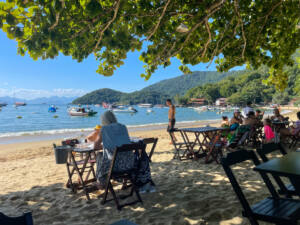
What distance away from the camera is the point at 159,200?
12.3ft

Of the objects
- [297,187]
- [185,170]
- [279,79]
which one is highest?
[279,79]

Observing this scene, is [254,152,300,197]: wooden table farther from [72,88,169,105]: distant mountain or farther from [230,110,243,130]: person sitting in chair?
[72,88,169,105]: distant mountain

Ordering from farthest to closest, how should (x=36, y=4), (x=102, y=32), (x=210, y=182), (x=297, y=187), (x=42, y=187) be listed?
(x=42, y=187), (x=210, y=182), (x=102, y=32), (x=36, y=4), (x=297, y=187)

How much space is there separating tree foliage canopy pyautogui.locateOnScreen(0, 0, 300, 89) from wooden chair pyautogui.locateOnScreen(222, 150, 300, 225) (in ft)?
6.61

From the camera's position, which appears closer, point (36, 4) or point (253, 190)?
point (36, 4)

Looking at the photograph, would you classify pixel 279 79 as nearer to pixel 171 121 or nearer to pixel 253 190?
pixel 171 121

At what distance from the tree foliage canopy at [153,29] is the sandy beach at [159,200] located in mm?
2268

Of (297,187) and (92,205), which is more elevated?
(297,187)

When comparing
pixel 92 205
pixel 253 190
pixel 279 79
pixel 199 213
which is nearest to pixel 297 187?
pixel 199 213

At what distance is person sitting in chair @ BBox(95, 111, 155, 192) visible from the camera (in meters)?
3.63

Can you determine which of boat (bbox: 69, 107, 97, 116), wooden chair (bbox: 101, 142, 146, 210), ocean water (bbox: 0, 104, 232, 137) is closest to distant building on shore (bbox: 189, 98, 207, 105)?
ocean water (bbox: 0, 104, 232, 137)

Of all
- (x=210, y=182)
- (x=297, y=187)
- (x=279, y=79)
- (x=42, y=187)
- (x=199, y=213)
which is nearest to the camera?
(x=297, y=187)

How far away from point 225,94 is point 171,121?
127m

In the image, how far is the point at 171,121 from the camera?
8.81 metres
